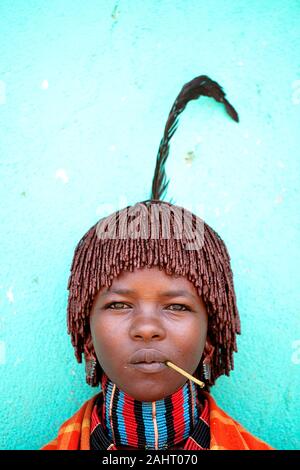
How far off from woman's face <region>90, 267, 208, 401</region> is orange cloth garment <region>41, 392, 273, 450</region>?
0.14 meters

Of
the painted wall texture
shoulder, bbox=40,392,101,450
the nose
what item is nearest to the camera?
the nose

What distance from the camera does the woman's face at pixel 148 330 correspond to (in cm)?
114

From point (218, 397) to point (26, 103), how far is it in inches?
38.4

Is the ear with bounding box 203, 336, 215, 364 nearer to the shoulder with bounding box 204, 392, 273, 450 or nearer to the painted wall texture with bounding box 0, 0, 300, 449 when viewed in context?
the shoulder with bounding box 204, 392, 273, 450

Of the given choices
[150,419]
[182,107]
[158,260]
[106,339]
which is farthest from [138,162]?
[150,419]

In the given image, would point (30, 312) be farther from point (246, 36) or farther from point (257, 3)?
point (257, 3)

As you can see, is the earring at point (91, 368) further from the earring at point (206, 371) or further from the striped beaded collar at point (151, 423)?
the earring at point (206, 371)

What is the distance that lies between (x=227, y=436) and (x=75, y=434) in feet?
1.11

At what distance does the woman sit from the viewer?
3.81 ft

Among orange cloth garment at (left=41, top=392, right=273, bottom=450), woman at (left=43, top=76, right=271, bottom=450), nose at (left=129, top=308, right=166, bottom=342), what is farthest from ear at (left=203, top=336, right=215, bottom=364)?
nose at (left=129, top=308, right=166, bottom=342)

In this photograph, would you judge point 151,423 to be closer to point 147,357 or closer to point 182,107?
point 147,357

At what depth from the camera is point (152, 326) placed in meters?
1.13

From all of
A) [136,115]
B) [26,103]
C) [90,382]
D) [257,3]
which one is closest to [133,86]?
[136,115]

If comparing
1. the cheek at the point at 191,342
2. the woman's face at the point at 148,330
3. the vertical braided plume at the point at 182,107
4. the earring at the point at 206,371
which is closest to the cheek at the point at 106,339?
the woman's face at the point at 148,330
